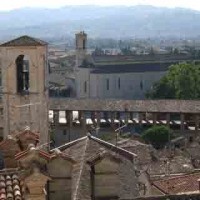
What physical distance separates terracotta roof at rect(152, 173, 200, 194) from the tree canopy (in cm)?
4250

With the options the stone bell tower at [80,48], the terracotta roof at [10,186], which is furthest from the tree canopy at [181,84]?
the terracotta roof at [10,186]

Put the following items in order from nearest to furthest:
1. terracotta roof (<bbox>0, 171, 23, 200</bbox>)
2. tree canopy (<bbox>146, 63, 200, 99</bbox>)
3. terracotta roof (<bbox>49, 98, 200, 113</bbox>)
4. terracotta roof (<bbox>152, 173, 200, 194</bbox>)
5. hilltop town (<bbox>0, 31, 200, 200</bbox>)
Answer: terracotta roof (<bbox>0, 171, 23, 200</bbox>)
hilltop town (<bbox>0, 31, 200, 200</bbox>)
terracotta roof (<bbox>152, 173, 200, 194</bbox>)
terracotta roof (<bbox>49, 98, 200, 113</bbox>)
tree canopy (<bbox>146, 63, 200, 99</bbox>)

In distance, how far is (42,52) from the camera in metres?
23.9

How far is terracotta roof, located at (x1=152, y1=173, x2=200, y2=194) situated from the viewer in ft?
67.6

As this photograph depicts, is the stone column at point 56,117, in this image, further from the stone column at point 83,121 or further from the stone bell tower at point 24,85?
the stone bell tower at point 24,85

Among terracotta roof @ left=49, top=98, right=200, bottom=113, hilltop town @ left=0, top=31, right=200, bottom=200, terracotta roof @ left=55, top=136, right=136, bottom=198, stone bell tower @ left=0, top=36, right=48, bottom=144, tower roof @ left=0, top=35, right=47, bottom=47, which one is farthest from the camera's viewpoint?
terracotta roof @ left=49, top=98, right=200, bottom=113

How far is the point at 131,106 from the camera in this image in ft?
171

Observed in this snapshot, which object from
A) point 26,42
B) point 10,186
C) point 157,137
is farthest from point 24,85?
point 157,137

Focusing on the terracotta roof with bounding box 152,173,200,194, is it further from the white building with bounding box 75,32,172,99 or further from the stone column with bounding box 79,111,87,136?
the white building with bounding box 75,32,172,99

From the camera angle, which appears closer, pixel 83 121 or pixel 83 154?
pixel 83 154

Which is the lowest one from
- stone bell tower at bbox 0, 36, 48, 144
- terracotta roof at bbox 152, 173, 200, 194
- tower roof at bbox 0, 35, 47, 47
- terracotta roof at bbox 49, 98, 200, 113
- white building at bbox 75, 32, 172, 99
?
white building at bbox 75, 32, 172, 99

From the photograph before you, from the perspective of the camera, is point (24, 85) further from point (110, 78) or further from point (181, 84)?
point (110, 78)

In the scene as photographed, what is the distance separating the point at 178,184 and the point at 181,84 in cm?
4401

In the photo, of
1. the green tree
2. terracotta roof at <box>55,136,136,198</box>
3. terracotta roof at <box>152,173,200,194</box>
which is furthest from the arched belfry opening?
the green tree
